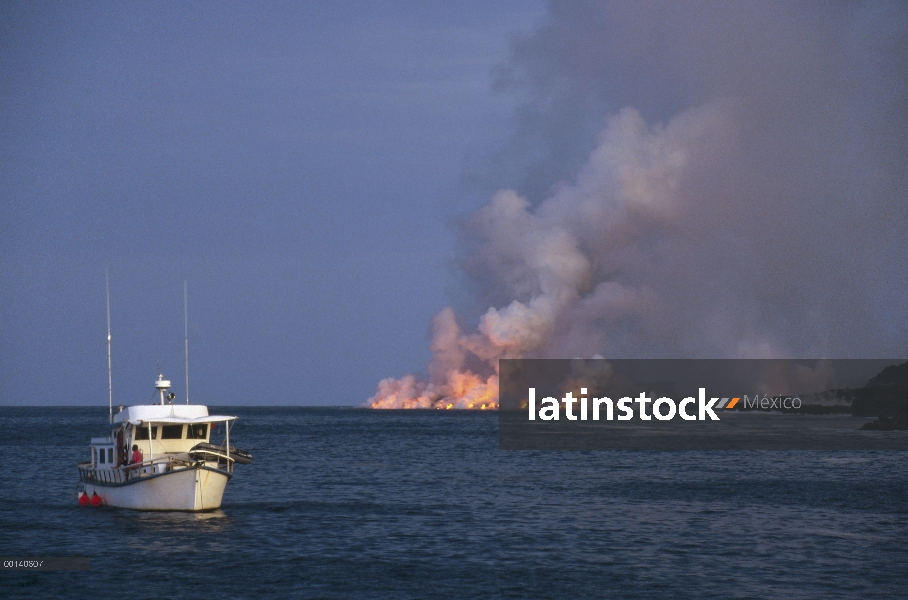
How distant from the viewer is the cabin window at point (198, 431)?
6519 centimetres

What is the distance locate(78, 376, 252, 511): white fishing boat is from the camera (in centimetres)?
6000

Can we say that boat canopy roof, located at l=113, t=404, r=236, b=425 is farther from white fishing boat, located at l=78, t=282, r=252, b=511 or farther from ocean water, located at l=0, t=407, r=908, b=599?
ocean water, located at l=0, t=407, r=908, b=599

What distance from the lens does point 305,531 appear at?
192ft

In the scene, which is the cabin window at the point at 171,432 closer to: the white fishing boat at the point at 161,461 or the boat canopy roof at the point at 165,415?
the white fishing boat at the point at 161,461

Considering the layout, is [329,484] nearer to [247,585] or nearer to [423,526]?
[423,526]

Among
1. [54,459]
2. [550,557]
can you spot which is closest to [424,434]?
[54,459]

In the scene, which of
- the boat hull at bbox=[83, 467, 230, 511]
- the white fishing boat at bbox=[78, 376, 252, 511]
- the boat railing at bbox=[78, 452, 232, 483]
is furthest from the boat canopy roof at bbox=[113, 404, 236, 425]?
the boat hull at bbox=[83, 467, 230, 511]

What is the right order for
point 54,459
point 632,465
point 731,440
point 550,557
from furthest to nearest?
1. point 731,440
2. point 54,459
3. point 632,465
4. point 550,557

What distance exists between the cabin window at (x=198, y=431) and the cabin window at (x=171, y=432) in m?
0.68

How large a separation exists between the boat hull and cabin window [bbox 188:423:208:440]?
489 centimetres

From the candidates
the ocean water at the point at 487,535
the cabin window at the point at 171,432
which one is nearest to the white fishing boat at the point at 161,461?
the cabin window at the point at 171,432

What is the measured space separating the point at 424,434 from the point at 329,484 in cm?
9705

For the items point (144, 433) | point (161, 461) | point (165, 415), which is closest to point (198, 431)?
point (165, 415)

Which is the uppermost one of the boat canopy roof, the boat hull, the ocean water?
the boat canopy roof
